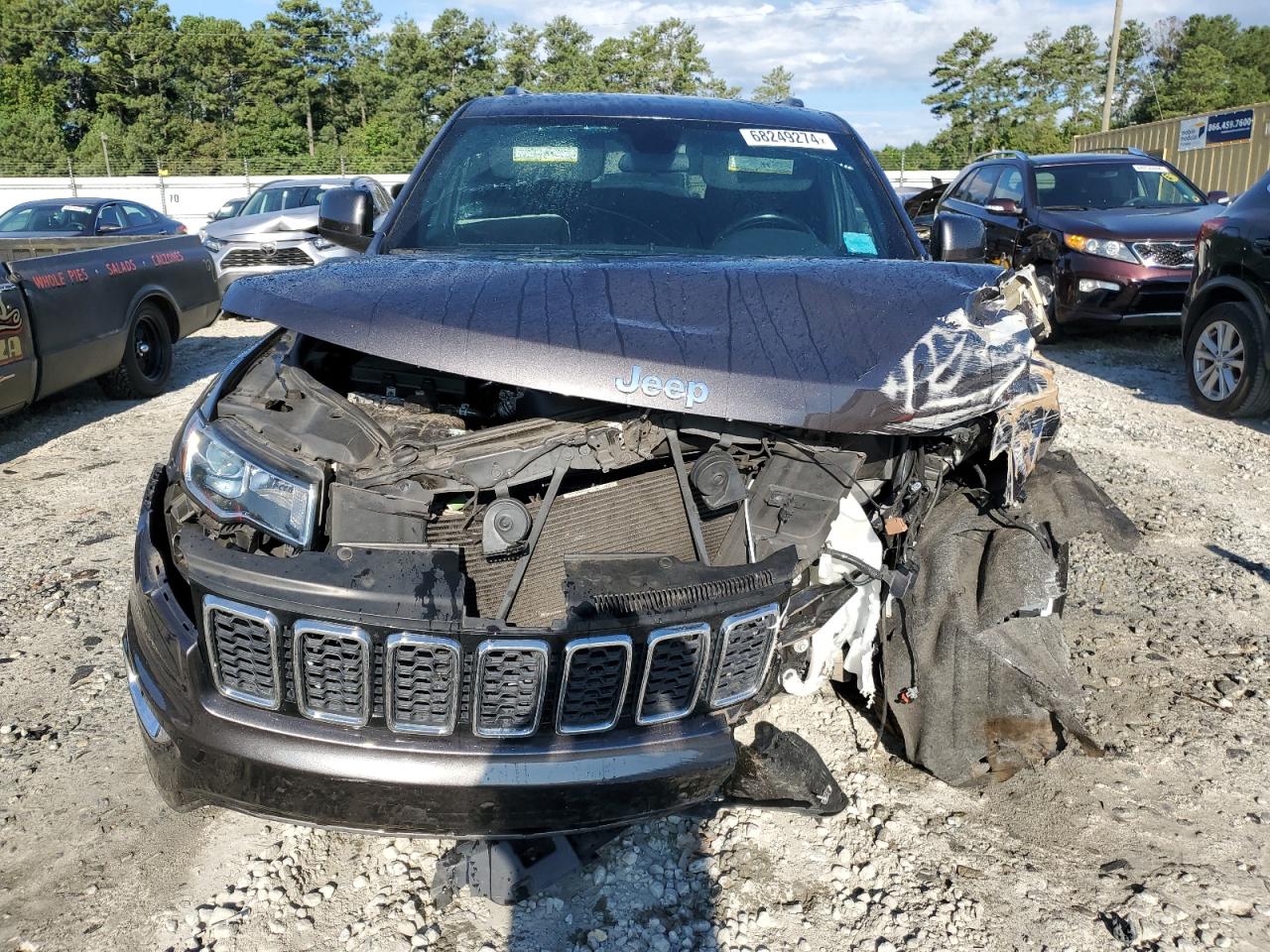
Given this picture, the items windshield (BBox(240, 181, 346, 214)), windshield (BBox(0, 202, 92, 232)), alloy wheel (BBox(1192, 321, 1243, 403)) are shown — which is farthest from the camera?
windshield (BBox(240, 181, 346, 214))

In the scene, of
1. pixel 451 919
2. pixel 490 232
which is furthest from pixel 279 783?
pixel 490 232

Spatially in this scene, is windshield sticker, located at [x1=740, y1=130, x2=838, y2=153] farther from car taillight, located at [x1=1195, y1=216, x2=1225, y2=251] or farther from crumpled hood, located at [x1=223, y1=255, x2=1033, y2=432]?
car taillight, located at [x1=1195, y1=216, x2=1225, y2=251]

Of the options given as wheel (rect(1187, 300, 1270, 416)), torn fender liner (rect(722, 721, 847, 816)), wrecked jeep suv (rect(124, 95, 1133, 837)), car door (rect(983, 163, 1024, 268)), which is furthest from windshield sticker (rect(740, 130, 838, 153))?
car door (rect(983, 163, 1024, 268))

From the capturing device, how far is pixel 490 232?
325 centimetres

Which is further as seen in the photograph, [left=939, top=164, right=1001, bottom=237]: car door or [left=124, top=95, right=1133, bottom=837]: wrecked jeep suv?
[left=939, top=164, right=1001, bottom=237]: car door

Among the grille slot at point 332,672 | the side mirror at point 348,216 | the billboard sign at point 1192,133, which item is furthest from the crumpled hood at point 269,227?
the billboard sign at point 1192,133

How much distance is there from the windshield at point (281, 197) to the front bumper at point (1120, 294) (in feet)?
29.9

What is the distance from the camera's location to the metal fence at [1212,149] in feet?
54.1

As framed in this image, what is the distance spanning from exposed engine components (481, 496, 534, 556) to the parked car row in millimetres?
4170

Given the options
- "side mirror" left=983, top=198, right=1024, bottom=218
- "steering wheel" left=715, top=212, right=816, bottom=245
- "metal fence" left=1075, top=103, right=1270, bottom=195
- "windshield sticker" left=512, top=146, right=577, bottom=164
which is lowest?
"steering wheel" left=715, top=212, right=816, bottom=245

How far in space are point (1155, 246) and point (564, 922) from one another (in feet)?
27.0

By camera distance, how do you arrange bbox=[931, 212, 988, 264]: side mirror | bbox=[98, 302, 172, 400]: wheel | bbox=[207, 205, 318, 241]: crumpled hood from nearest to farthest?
bbox=[931, 212, 988, 264]: side mirror
bbox=[98, 302, 172, 400]: wheel
bbox=[207, 205, 318, 241]: crumpled hood

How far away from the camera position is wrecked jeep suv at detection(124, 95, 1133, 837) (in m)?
1.87

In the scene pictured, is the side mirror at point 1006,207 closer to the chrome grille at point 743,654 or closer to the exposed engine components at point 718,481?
the exposed engine components at point 718,481
